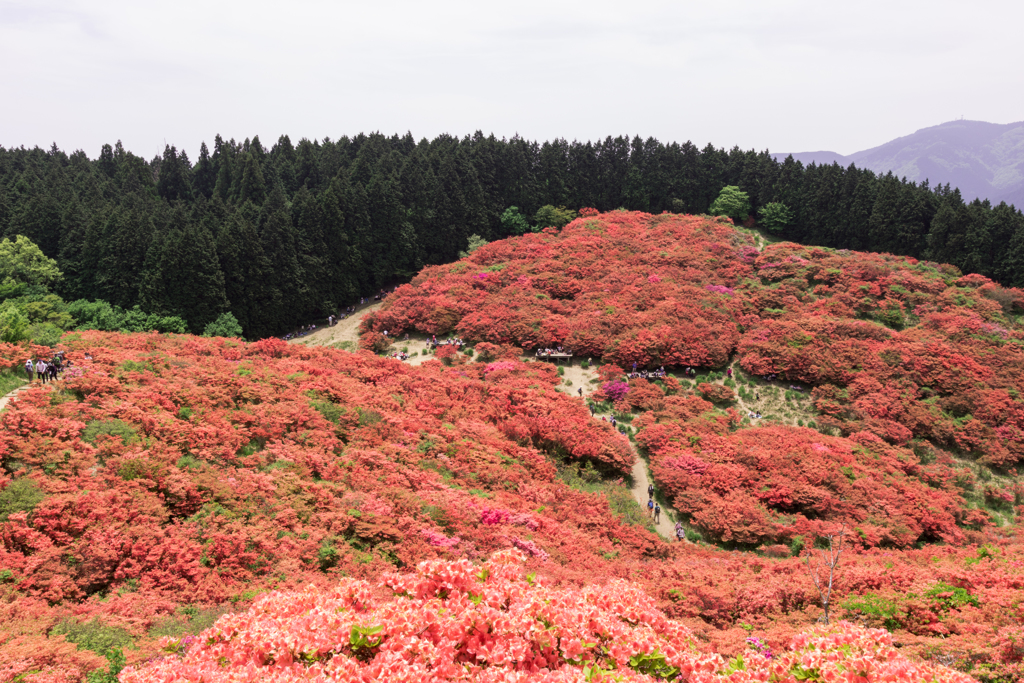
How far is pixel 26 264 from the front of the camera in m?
39.7

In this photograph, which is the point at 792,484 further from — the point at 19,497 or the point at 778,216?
the point at 778,216

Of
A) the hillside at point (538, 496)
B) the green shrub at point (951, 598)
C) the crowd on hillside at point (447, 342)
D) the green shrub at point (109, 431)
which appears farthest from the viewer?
the crowd on hillside at point (447, 342)

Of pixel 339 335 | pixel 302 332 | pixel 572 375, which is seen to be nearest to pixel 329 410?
pixel 572 375

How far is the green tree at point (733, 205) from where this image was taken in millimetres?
61969

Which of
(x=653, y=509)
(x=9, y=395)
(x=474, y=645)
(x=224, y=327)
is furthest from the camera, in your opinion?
(x=224, y=327)

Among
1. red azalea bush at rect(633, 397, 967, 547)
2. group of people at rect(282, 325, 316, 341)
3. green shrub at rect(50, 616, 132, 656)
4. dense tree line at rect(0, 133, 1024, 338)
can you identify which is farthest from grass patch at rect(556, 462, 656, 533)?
dense tree line at rect(0, 133, 1024, 338)

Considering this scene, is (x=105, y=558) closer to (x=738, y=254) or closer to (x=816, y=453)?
(x=816, y=453)

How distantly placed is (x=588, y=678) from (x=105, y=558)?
35.4 ft

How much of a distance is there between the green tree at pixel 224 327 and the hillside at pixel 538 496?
10572 millimetres

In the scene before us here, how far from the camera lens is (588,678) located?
5531 mm

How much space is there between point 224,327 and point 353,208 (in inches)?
715

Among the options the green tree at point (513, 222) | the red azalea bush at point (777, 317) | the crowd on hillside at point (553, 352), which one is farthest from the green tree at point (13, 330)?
the green tree at point (513, 222)

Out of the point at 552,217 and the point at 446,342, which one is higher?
the point at 552,217

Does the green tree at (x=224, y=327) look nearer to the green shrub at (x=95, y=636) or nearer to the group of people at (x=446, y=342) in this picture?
the group of people at (x=446, y=342)
